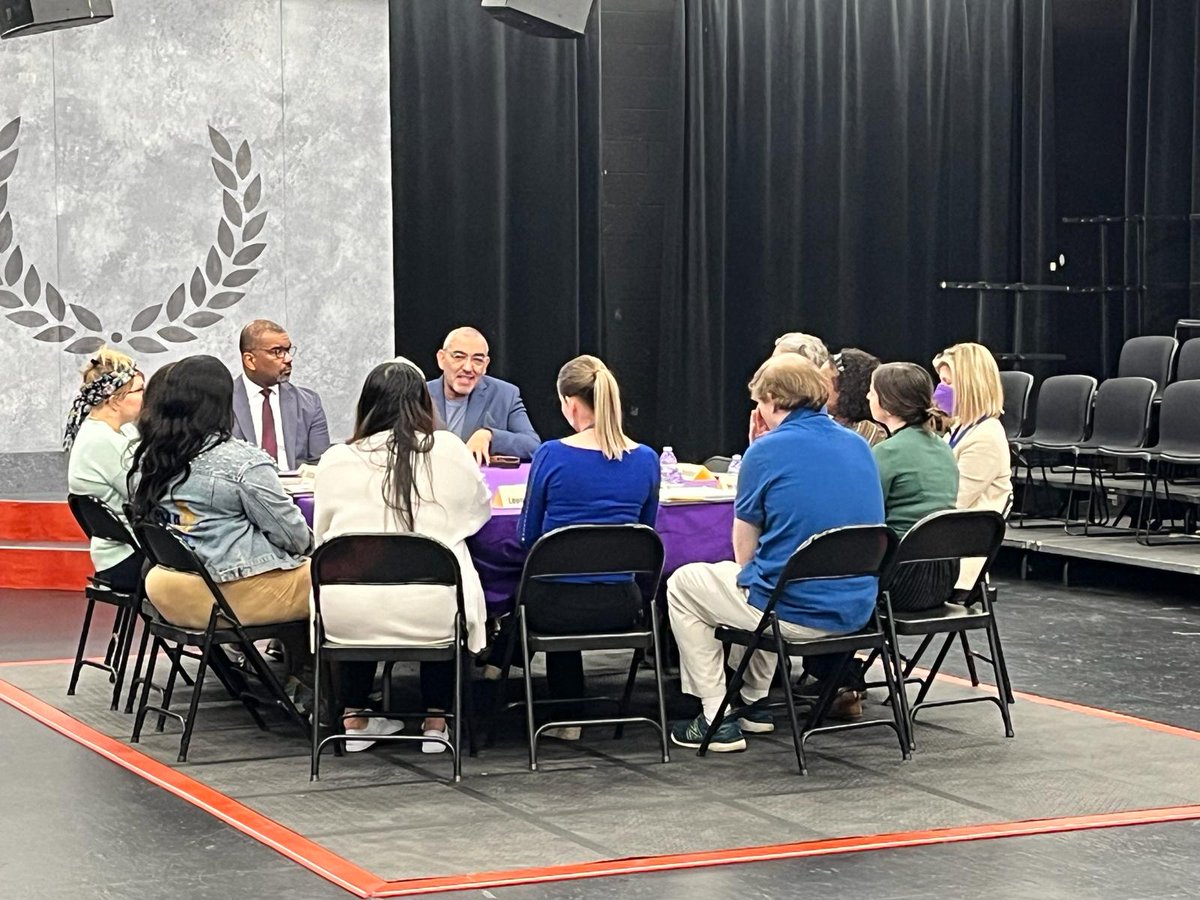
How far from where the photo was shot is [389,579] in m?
4.73

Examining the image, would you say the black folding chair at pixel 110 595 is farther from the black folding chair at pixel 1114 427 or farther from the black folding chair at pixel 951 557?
the black folding chair at pixel 1114 427

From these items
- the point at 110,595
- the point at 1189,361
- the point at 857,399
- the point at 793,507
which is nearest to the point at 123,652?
the point at 110,595

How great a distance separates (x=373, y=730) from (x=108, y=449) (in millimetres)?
1447

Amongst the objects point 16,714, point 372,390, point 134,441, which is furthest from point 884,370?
point 16,714

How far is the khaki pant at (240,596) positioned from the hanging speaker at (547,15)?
2.23 meters

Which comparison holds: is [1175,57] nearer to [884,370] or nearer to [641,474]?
[884,370]

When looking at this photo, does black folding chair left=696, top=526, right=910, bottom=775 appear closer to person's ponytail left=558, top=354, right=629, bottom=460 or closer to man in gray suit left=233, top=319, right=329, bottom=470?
person's ponytail left=558, top=354, right=629, bottom=460

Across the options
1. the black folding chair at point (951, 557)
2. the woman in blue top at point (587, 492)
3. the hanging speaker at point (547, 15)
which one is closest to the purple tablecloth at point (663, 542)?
the woman in blue top at point (587, 492)

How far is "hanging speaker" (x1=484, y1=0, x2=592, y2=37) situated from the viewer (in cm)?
624

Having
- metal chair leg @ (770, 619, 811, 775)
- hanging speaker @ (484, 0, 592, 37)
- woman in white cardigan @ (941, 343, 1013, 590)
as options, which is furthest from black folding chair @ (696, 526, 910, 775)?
hanging speaker @ (484, 0, 592, 37)

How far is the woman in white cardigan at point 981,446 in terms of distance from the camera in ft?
20.2

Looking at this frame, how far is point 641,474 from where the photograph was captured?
502cm

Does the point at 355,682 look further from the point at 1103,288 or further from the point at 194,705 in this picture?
the point at 1103,288

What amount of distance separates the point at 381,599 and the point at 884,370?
5.71 feet
